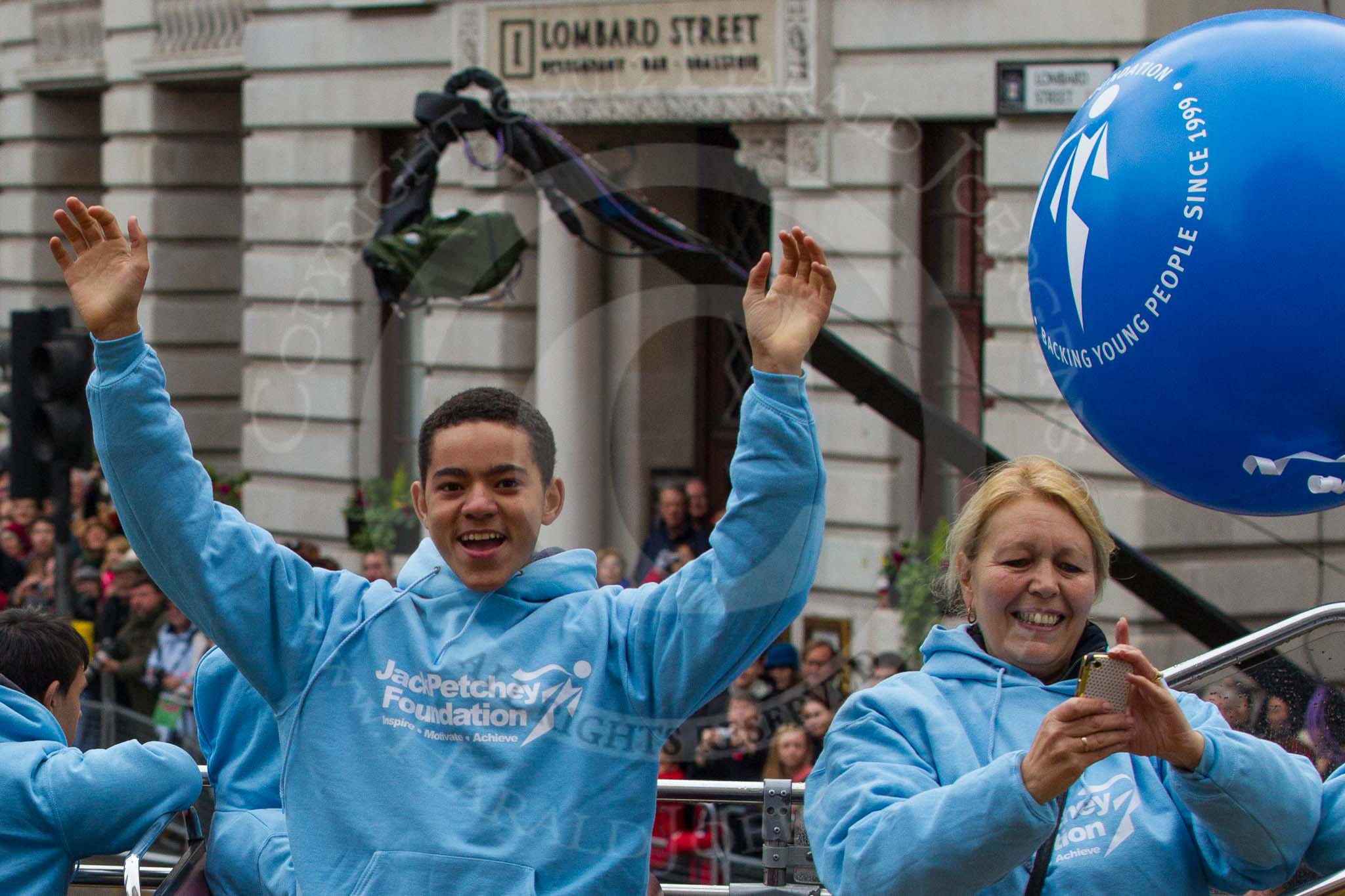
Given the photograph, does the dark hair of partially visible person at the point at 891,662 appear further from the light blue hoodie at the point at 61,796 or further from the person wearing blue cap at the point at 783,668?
the light blue hoodie at the point at 61,796

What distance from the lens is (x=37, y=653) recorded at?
13.0ft

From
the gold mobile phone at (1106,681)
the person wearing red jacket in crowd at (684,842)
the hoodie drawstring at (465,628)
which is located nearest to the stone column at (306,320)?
the person wearing red jacket in crowd at (684,842)

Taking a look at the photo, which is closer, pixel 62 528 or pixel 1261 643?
pixel 1261 643

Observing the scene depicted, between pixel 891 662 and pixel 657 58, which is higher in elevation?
pixel 657 58

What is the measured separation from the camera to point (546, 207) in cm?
1076

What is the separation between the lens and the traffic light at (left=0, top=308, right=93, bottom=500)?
963 centimetres

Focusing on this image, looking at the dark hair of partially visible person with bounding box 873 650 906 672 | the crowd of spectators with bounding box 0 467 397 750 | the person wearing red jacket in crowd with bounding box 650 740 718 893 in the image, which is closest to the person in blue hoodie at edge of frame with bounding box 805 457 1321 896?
the person wearing red jacket in crowd with bounding box 650 740 718 893

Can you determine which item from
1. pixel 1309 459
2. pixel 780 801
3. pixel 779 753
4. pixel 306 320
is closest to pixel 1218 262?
pixel 1309 459

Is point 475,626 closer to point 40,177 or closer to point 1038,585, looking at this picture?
point 1038,585

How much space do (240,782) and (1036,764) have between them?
1.94 metres

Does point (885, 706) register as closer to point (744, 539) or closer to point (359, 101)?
point (744, 539)

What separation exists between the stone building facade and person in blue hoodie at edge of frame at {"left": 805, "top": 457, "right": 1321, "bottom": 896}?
5457 mm

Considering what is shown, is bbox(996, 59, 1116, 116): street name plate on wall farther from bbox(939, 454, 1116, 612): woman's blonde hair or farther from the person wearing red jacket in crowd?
bbox(939, 454, 1116, 612): woman's blonde hair

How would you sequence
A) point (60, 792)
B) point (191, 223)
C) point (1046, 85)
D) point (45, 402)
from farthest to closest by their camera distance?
point (191, 223) → point (1046, 85) → point (45, 402) → point (60, 792)
